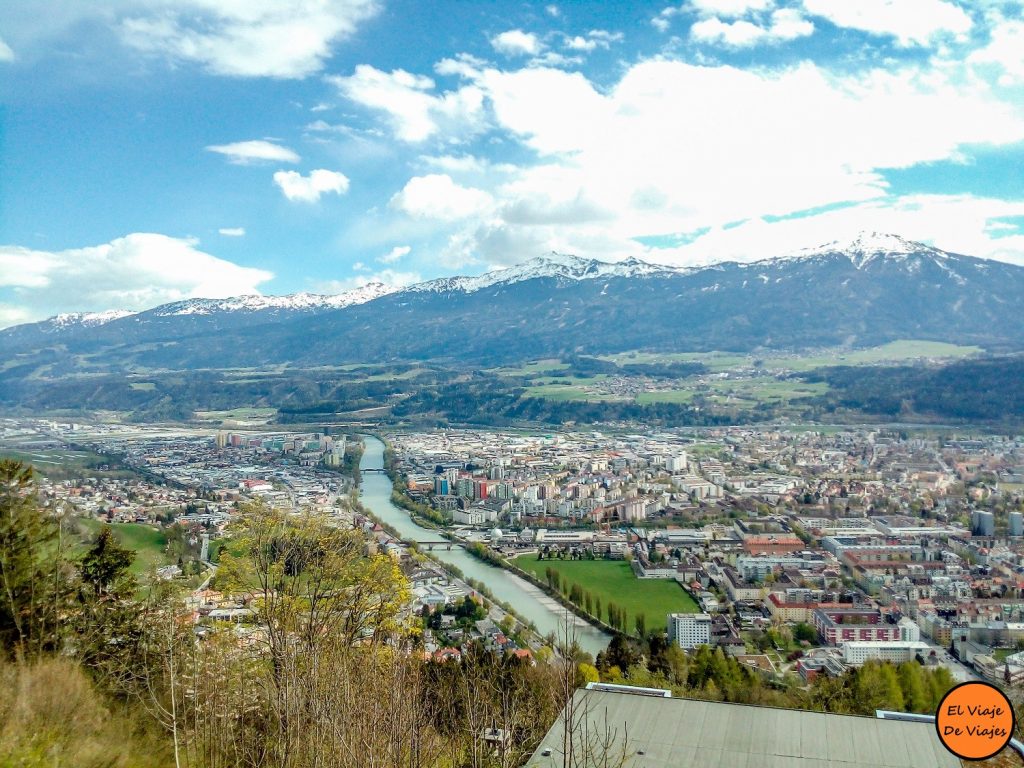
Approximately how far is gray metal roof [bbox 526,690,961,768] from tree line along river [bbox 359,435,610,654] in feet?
4.85

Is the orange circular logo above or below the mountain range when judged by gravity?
below

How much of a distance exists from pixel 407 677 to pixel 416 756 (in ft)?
3.01

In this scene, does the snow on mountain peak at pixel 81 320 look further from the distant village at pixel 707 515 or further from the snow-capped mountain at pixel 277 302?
the distant village at pixel 707 515

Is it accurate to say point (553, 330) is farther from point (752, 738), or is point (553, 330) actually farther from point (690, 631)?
point (752, 738)

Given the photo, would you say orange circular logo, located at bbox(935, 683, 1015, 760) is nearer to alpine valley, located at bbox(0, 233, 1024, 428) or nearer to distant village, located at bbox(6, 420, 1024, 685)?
distant village, located at bbox(6, 420, 1024, 685)

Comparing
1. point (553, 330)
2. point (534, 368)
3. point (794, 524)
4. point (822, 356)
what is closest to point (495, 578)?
point (794, 524)

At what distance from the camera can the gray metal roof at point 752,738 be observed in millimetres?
3787

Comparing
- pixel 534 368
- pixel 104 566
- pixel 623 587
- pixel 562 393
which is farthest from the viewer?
pixel 534 368

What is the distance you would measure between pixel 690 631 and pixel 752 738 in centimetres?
680

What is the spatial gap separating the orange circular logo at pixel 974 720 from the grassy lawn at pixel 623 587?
33.0 ft

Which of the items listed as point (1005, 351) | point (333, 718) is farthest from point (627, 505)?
point (1005, 351)

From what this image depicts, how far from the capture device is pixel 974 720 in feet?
5.07

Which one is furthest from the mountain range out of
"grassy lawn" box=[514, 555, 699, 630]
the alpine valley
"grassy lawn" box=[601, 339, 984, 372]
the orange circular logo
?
the orange circular logo

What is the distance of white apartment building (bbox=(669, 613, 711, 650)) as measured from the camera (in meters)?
10.4
